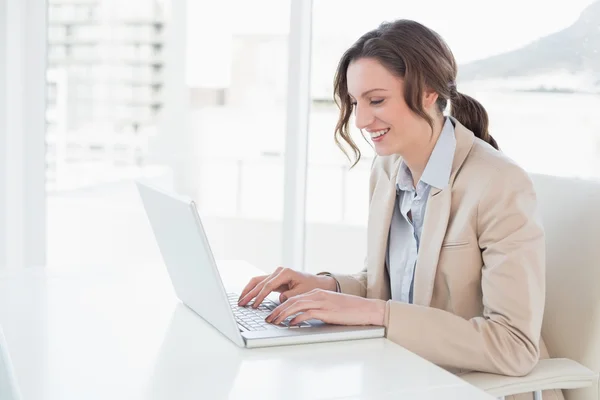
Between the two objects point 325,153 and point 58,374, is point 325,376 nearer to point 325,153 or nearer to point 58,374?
point 58,374

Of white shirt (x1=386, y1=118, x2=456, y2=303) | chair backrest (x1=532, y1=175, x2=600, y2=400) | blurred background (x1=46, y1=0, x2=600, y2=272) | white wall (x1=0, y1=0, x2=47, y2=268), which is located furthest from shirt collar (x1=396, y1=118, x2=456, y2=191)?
white wall (x1=0, y1=0, x2=47, y2=268)

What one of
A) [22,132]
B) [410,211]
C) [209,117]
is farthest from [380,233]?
[22,132]

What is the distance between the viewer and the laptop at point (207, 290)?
1298 mm

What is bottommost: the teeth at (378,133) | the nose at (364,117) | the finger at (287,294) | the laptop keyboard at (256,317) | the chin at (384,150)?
the laptop keyboard at (256,317)

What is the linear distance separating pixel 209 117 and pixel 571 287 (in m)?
2.17

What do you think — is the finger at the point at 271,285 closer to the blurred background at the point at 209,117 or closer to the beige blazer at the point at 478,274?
the beige blazer at the point at 478,274

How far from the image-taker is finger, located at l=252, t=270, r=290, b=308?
61.7 inches

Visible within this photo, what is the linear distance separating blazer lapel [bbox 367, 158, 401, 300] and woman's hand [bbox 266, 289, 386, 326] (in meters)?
0.37

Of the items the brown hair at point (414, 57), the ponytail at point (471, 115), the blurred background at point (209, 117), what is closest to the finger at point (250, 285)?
the brown hair at point (414, 57)

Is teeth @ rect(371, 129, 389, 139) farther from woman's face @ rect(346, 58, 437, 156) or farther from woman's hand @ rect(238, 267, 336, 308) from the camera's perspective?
woman's hand @ rect(238, 267, 336, 308)

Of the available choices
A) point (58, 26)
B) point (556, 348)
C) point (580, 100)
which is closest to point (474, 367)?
point (556, 348)

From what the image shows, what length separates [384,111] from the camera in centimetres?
167

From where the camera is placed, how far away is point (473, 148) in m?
1.68

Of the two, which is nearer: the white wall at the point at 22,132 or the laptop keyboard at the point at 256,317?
the laptop keyboard at the point at 256,317
